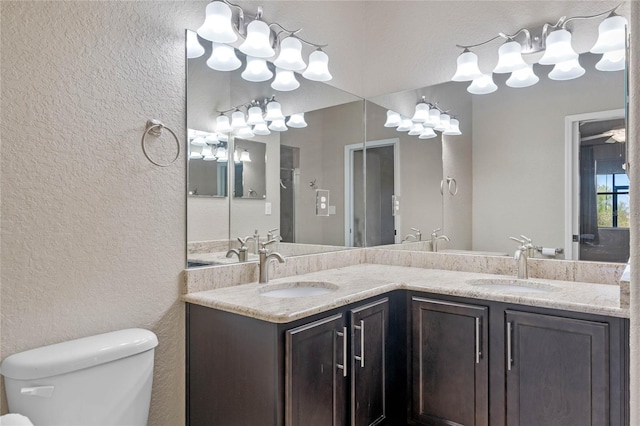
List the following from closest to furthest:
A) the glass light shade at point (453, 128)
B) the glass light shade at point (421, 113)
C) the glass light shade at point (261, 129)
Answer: the glass light shade at point (261, 129) → the glass light shade at point (453, 128) → the glass light shade at point (421, 113)

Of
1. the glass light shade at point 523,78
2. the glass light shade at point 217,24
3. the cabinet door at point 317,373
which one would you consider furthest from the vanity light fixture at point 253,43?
the cabinet door at point 317,373

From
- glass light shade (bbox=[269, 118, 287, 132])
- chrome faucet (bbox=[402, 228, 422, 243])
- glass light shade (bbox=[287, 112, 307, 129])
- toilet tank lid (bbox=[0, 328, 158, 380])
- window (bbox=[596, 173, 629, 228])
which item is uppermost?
glass light shade (bbox=[287, 112, 307, 129])

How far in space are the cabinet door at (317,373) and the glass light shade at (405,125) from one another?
1601 mm

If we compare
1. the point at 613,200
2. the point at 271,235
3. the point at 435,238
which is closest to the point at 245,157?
the point at 271,235

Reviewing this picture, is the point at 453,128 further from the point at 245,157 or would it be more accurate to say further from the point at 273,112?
the point at 245,157

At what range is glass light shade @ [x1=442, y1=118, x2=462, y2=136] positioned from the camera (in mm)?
2520

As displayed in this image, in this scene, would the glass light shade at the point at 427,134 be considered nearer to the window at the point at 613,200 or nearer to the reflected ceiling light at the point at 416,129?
the reflected ceiling light at the point at 416,129

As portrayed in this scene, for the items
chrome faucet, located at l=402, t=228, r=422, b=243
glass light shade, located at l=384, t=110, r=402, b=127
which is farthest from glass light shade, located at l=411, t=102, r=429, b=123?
chrome faucet, located at l=402, t=228, r=422, b=243

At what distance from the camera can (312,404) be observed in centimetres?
151

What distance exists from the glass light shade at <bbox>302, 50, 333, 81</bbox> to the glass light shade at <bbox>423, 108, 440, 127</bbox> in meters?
0.76

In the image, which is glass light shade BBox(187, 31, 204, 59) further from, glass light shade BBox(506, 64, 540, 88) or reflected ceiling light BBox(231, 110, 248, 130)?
glass light shade BBox(506, 64, 540, 88)

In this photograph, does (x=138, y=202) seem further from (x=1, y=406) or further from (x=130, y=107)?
(x=1, y=406)

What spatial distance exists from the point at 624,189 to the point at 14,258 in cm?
266

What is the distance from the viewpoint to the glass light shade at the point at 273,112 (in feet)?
7.32
